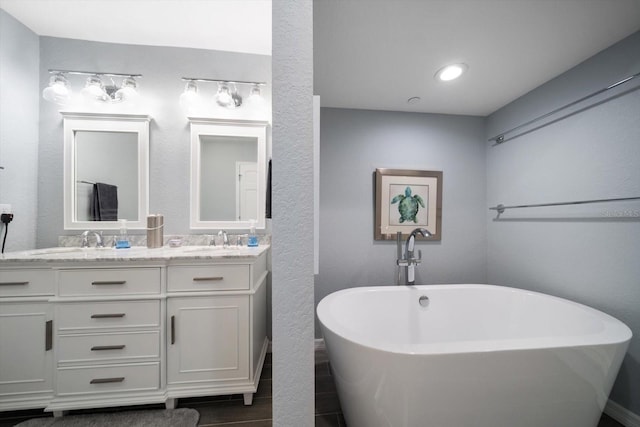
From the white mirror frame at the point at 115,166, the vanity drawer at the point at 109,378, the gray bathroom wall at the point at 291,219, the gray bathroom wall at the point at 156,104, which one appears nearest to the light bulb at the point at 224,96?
the gray bathroom wall at the point at 156,104

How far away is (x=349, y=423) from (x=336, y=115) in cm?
203

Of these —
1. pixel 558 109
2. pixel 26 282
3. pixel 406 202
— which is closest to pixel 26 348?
pixel 26 282

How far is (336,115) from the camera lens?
1.87 m

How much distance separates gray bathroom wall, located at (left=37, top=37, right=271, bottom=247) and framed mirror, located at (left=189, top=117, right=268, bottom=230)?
0.33 feet

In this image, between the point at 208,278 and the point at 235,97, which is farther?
the point at 235,97

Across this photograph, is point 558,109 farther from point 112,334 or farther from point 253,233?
point 112,334

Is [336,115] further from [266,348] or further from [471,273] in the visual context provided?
[266,348]

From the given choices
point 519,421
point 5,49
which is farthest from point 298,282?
point 5,49

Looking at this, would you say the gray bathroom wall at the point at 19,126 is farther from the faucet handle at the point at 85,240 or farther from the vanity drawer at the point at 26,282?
the vanity drawer at the point at 26,282

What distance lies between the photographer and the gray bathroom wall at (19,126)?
56.4 inches

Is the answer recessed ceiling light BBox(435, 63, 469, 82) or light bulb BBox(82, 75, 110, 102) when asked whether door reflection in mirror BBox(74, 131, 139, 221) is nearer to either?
light bulb BBox(82, 75, 110, 102)

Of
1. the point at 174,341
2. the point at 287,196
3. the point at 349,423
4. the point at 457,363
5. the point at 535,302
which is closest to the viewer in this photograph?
the point at 287,196

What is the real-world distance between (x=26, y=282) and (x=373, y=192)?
2.25m

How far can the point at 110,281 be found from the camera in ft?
3.86
